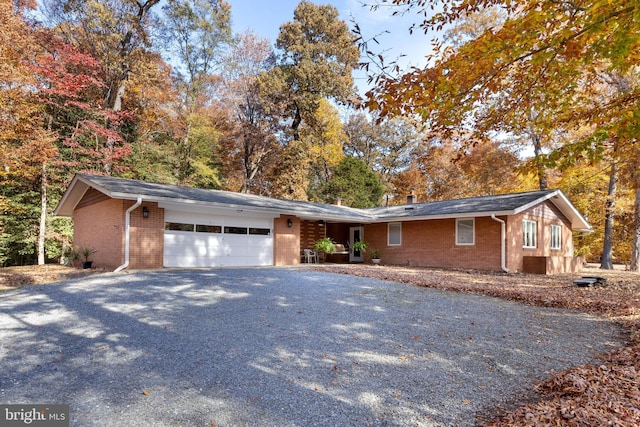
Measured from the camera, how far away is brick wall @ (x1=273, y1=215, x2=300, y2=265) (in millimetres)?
15328

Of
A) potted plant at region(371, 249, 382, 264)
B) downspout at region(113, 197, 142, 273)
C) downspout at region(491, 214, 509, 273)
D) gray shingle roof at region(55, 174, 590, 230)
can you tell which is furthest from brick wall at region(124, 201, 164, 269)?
downspout at region(491, 214, 509, 273)

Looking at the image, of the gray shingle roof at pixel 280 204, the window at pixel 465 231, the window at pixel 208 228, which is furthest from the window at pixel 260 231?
the window at pixel 465 231

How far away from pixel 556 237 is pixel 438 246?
22.1ft

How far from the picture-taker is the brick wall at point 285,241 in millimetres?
15328

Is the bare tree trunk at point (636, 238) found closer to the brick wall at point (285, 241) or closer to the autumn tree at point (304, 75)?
the brick wall at point (285, 241)

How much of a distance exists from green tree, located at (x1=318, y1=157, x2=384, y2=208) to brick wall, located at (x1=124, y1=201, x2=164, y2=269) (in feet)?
54.6

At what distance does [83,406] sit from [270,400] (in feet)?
5.26

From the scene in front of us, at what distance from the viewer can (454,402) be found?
333cm

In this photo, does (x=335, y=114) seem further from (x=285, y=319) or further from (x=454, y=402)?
(x=454, y=402)

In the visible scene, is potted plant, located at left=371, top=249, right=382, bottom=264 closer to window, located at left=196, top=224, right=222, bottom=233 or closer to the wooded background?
the wooded background

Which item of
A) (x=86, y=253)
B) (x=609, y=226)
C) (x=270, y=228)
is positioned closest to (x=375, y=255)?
(x=270, y=228)

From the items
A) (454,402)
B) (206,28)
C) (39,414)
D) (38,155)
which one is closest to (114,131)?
(38,155)

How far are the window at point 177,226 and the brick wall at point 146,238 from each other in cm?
29

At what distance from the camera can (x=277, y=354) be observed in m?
4.34
